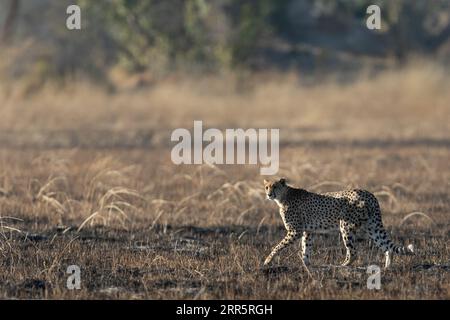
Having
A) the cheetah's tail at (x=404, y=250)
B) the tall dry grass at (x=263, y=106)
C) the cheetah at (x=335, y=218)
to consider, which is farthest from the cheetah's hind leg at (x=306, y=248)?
the tall dry grass at (x=263, y=106)

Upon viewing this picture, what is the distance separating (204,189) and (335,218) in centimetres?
444

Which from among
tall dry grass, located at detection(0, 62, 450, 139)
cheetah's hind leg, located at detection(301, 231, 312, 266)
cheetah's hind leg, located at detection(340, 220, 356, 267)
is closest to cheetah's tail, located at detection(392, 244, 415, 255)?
cheetah's hind leg, located at detection(340, 220, 356, 267)

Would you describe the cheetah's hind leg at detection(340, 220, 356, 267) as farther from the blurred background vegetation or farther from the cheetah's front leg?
the blurred background vegetation

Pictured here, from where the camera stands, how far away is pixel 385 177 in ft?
44.4

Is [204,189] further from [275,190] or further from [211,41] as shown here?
[211,41]

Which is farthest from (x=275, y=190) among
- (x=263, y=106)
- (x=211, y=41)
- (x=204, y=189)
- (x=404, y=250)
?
(x=211, y=41)

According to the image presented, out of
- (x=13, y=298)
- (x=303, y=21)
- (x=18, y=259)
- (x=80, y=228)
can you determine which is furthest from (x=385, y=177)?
(x=303, y=21)

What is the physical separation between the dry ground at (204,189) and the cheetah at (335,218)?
18 cm

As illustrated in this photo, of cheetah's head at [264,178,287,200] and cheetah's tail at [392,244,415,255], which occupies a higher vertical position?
cheetah's head at [264,178,287,200]

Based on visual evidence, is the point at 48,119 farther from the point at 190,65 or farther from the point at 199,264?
the point at 199,264

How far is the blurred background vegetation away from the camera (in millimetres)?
27516

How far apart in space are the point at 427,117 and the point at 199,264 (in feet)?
50.6

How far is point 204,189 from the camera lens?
12195 millimetres

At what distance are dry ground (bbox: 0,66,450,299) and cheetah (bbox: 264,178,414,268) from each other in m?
0.18
